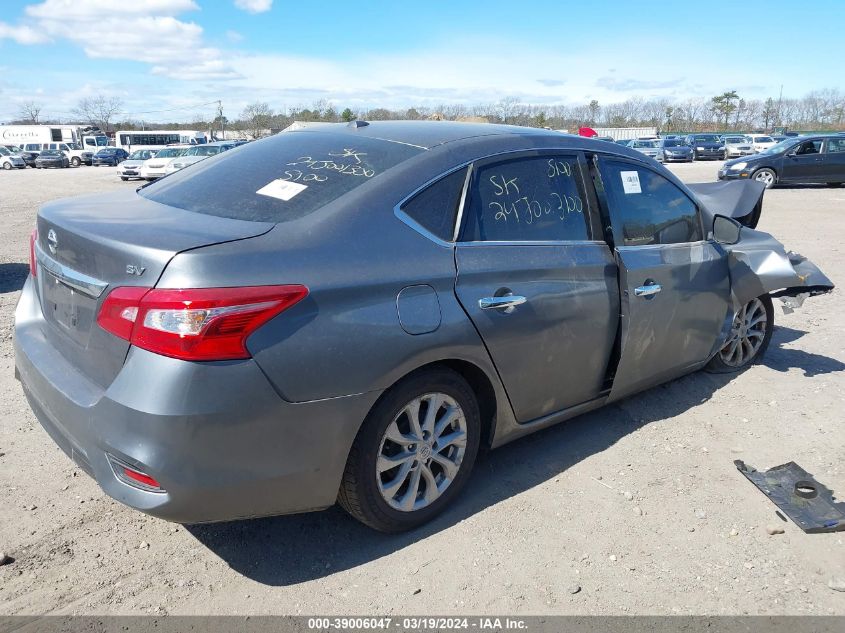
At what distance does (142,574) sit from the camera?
2678mm

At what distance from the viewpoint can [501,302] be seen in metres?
3.00

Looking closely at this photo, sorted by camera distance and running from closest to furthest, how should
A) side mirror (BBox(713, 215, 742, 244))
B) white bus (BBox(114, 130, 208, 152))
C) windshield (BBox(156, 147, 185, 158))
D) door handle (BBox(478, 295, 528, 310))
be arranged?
door handle (BBox(478, 295, 528, 310))
side mirror (BBox(713, 215, 742, 244))
windshield (BBox(156, 147, 185, 158))
white bus (BBox(114, 130, 208, 152))

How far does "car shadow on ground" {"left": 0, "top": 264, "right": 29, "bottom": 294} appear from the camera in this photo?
6.95 meters

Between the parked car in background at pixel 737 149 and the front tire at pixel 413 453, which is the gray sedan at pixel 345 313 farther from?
the parked car in background at pixel 737 149

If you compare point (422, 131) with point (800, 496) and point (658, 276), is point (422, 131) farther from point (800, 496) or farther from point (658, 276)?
point (800, 496)

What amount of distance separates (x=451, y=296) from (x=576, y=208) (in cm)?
114

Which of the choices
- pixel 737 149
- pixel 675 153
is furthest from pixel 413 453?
pixel 737 149

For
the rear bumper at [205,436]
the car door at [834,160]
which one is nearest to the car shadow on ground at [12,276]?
the rear bumper at [205,436]

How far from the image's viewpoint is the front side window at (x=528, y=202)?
309cm

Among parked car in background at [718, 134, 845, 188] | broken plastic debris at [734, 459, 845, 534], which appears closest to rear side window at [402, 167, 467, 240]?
broken plastic debris at [734, 459, 845, 534]

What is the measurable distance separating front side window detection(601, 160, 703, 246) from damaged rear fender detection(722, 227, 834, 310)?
43cm

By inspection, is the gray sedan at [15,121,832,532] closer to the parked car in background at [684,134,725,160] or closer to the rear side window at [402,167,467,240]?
the rear side window at [402,167,467,240]

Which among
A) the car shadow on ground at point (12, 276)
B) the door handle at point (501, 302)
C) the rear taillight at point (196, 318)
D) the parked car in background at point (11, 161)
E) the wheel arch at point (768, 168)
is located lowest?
the parked car in background at point (11, 161)

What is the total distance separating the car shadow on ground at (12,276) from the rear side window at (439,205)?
5.74 meters
